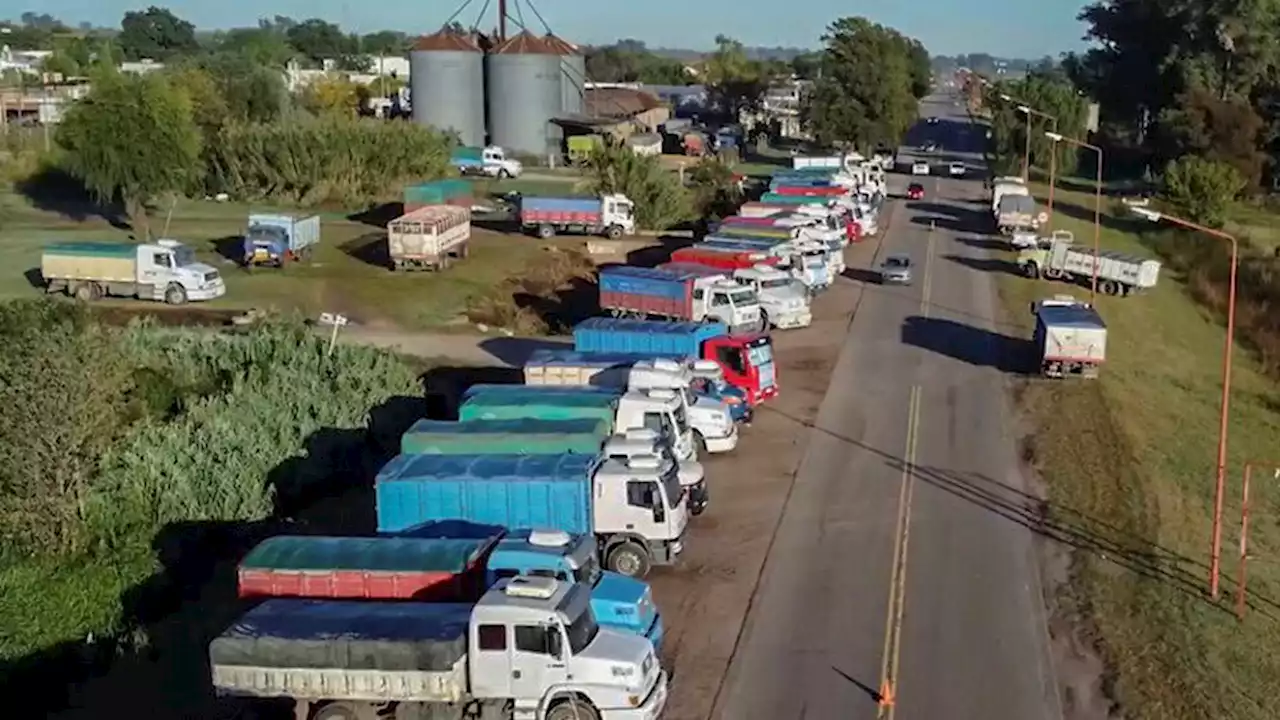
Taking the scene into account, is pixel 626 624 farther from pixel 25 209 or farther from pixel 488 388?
pixel 25 209

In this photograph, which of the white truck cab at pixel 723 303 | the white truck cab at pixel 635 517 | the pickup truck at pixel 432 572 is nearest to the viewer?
the pickup truck at pixel 432 572

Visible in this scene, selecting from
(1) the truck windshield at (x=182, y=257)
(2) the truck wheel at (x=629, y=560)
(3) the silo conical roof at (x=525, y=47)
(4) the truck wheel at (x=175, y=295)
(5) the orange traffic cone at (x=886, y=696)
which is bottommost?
(5) the orange traffic cone at (x=886, y=696)


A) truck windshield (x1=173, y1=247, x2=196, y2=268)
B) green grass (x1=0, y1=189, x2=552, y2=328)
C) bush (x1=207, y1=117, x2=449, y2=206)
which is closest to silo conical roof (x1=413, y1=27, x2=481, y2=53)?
bush (x1=207, y1=117, x2=449, y2=206)

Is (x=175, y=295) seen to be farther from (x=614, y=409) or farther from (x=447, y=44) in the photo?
(x=447, y=44)

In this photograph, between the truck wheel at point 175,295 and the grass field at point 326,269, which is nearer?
the truck wheel at point 175,295

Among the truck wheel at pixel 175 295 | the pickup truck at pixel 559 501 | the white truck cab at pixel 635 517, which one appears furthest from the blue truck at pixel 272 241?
the white truck cab at pixel 635 517

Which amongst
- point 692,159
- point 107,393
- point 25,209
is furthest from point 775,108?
point 107,393

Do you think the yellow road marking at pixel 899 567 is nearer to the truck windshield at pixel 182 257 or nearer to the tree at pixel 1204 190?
the truck windshield at pixel 182 257

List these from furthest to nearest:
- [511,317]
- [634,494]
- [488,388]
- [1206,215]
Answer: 1. [1206,215]
2. [511,317]
3. [488,388]
4. [634,494]
